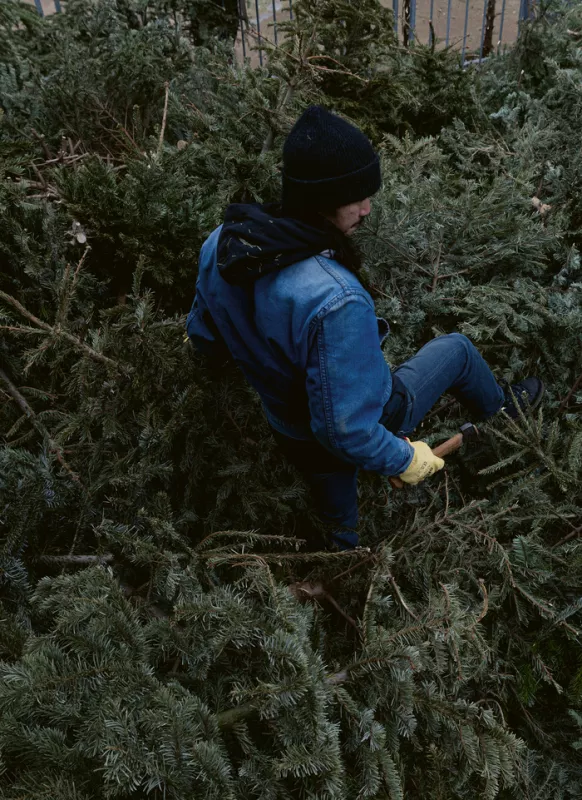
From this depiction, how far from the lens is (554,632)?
2410mm

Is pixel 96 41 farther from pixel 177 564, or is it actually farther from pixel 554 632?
pixel 554 632

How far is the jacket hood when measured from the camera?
1679mm

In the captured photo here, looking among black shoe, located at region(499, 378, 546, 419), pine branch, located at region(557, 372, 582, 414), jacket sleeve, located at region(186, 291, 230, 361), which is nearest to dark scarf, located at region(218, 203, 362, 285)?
jacket sleeve, located at region(186, 291, 230, 361)

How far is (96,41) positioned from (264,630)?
399cm

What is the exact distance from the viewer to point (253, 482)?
94.1 inches

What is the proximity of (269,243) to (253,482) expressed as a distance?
110 centimetres

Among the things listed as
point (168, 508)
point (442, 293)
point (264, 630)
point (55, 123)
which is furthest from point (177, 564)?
point (55, 123)

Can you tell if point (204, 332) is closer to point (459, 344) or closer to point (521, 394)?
point (459, 344)

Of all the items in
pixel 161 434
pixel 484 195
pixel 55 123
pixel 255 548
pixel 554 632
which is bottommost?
pixel 554 632

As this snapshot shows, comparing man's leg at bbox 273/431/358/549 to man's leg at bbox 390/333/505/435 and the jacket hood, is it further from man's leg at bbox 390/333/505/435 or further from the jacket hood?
the jacket hood

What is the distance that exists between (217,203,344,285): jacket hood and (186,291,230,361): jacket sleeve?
45 centimetres

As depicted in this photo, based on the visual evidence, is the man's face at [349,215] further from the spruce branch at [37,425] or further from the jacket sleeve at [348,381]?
the spruce branch at [37,425]

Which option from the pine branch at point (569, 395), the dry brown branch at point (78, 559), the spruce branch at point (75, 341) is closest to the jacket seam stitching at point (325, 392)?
the spruce branch at point (75, 341)

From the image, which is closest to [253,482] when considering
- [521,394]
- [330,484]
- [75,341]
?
[330,484]
